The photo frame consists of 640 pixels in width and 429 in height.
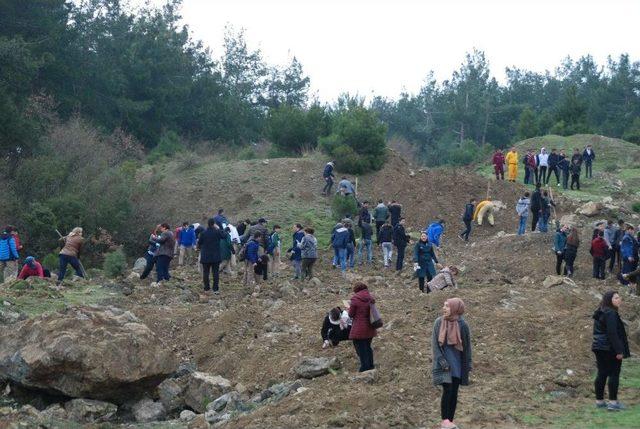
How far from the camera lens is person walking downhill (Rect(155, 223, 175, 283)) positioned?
20359 millimetres

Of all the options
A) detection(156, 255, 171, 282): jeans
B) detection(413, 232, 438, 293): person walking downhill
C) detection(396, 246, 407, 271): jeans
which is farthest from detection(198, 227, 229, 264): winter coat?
detection(396, 246, 407, 271): jeans

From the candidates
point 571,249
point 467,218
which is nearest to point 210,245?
point 571,249

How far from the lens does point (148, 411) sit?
13406mm

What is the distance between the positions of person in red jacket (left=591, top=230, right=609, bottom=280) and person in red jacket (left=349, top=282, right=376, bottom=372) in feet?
37.2

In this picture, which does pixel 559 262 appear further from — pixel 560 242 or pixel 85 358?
pixel 85 358

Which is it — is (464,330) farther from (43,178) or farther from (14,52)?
(14,52)

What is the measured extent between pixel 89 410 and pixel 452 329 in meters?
5.68

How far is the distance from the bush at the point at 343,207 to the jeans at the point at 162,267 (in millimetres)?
12475

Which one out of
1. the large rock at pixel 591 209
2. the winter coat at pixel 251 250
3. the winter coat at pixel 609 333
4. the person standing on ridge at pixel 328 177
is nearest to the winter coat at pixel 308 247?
the winter coat at pixel 251 250

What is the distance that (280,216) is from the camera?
3419cm

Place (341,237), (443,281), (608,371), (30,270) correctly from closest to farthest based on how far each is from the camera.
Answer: (608,371)
(443,281)
(30,270)
(341,237)

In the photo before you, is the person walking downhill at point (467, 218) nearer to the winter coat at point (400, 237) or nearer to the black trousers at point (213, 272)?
the winter coat at point (400, 237)

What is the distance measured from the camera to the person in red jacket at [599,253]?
22.5 metres

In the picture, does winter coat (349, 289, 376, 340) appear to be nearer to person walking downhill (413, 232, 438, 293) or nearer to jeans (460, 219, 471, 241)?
person walking downhill (413, 232, 438, 293)
